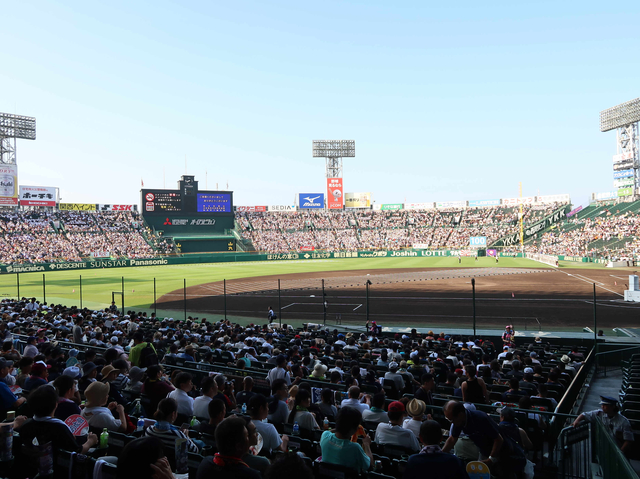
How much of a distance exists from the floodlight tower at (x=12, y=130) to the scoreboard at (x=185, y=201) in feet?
76.2

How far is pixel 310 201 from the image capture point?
355 feet

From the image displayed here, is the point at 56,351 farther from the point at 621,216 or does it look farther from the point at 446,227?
the point at 446,227

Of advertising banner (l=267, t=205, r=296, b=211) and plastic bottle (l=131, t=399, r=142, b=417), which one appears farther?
advertising banner (l=267, t=205, r=296, b=211)

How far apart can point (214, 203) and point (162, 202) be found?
404 inches

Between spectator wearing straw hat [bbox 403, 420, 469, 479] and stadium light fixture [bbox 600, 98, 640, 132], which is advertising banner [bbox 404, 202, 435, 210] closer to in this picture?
stadium light fixture [bbox 600, 98, 640, 132]

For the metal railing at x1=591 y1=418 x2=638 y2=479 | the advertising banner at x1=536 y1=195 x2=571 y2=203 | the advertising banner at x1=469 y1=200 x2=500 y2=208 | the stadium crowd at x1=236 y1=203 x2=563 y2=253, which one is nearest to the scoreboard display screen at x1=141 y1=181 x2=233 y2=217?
the stadium crowd at x1=236 y1=203 x2=563 y2=253

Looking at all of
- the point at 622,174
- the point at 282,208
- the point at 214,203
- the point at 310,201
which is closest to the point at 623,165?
the point at 622,174

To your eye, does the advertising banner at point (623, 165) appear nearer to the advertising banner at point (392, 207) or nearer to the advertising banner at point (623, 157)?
the advertising banner at point (623, 157)

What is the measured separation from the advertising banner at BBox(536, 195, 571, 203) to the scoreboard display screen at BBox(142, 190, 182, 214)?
247 ft

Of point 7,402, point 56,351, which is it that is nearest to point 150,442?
point 7,402

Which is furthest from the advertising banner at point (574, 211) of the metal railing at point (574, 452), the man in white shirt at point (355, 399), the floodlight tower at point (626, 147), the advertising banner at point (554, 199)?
the man in white shirt at point (355, 399)

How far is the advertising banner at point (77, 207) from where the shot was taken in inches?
3388

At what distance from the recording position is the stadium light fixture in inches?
3307

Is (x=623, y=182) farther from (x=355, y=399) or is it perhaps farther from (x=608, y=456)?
(x=355, y=399)
